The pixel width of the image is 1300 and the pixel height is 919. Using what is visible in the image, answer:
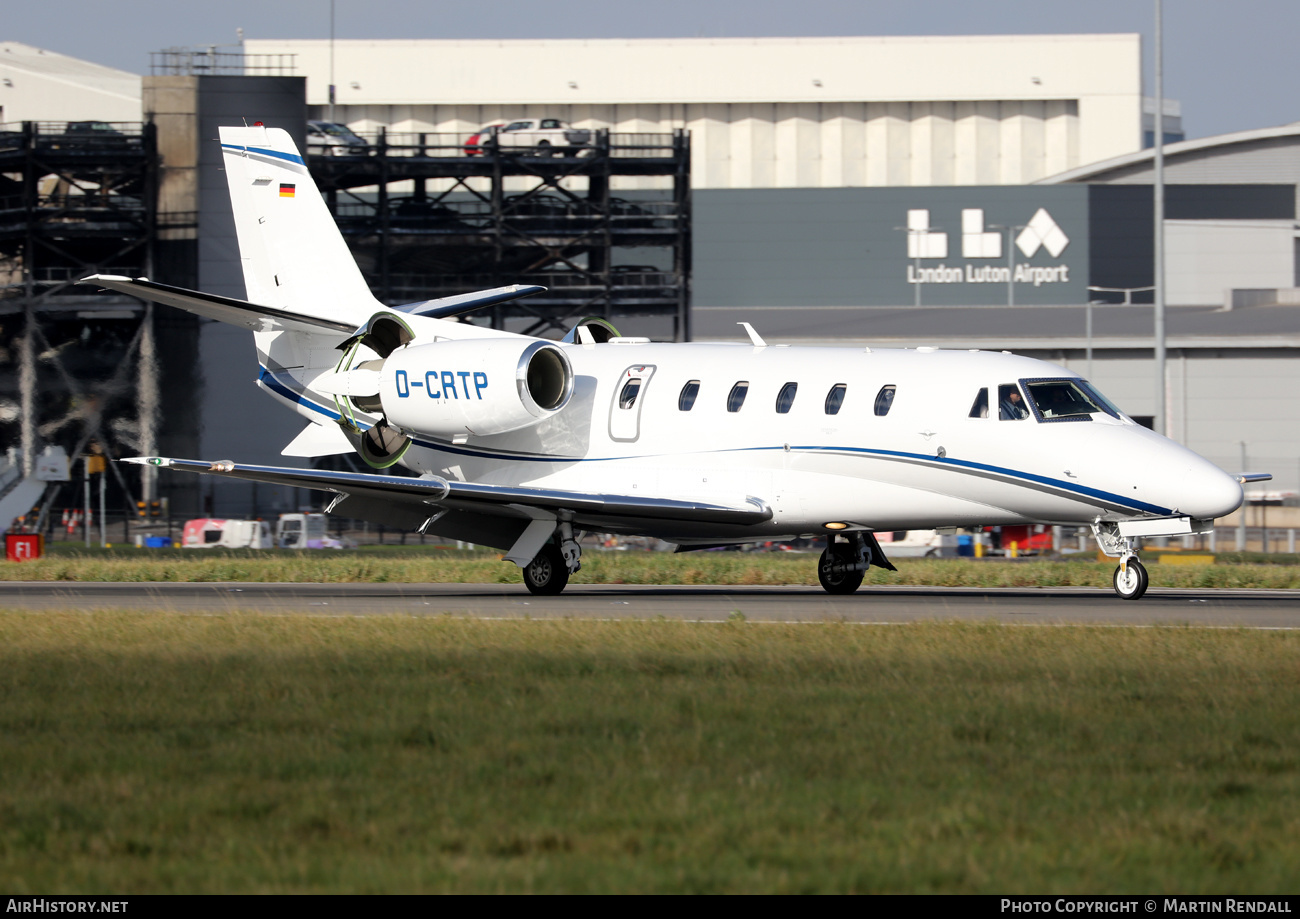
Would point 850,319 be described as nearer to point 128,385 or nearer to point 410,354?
point 128,385

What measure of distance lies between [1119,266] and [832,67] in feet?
87.4

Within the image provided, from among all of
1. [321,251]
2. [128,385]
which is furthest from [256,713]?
[128,385]

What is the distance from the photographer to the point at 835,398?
19453mm

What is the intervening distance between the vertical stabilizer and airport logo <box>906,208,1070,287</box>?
5981 centimetres

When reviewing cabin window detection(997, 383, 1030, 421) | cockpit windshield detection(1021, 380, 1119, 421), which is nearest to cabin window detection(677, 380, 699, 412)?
cabin window detection(997, 383, 1030, 421)

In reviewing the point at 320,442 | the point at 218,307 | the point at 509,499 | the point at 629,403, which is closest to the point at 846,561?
the point at 629,403

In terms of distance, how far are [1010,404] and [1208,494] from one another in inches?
104

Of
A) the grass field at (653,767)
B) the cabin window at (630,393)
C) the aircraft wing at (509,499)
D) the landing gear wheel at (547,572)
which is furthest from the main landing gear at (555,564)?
the grass field at (653,767)

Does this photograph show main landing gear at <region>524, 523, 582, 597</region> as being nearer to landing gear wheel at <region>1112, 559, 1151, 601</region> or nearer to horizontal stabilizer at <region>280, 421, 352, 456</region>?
horizontal stabilizer at <region>280, 421, 352, 456</region>

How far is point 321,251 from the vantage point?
2456 centimetres

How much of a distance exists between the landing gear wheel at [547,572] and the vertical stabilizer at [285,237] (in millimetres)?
5717

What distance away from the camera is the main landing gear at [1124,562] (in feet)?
60.2

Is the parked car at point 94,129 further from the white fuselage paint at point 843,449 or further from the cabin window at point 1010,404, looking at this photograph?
the cabin window at point 1010,404

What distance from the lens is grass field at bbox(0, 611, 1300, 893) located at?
614cm
